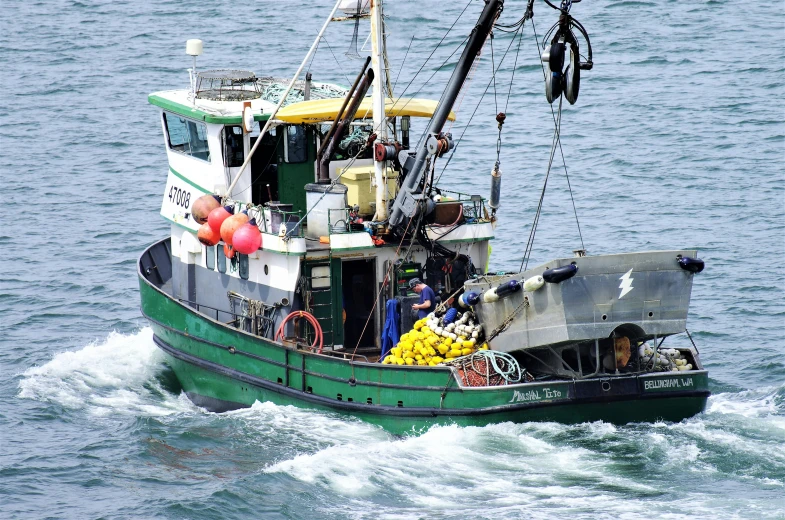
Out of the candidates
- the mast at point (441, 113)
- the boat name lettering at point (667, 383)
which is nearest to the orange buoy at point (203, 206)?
the mast at point (441, 113)

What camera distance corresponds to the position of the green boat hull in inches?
691

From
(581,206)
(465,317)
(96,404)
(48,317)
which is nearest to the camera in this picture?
(465,317)

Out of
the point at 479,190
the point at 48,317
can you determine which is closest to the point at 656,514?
the point at 48,317

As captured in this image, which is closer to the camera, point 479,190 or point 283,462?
point 283,462

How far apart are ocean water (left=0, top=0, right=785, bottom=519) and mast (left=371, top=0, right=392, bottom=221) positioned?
1.58 ft

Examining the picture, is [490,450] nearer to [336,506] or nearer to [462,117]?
[336,506]

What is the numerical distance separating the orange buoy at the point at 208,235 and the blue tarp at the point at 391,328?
2.98 m

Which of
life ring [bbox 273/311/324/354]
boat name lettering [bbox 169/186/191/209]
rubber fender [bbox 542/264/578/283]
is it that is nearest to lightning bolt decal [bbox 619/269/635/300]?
rubber fender [bbox 542/264/578/283]

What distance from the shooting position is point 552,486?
54.7ft

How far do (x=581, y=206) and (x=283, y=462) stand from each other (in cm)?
1475

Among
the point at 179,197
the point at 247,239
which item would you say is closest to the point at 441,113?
the point at 247,239

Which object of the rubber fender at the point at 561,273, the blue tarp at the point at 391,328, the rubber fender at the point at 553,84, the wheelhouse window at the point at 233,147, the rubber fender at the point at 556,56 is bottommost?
the blue tarp at the point at 391,328

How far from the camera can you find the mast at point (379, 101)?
19.3 metres

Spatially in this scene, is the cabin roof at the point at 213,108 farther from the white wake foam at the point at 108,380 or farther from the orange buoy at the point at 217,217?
the white wake foam at the point at 108,380
